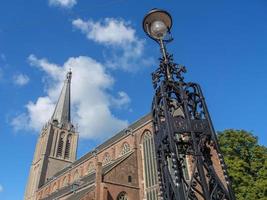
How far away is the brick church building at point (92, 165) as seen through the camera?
64.5ft

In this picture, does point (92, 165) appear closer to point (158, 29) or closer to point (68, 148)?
point (68, 148)

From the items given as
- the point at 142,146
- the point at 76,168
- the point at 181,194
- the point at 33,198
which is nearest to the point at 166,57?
the point at 181,194

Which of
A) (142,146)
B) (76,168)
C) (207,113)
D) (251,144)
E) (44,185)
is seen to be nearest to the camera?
(207,113)

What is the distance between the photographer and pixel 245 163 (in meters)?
18.6

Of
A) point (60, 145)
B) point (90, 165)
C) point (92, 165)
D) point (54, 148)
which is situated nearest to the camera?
point (92, 165)

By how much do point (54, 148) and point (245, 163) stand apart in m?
33.8

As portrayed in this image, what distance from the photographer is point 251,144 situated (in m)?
20.0

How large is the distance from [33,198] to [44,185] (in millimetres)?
3351

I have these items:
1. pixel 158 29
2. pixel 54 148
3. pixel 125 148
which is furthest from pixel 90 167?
pixel 158 29

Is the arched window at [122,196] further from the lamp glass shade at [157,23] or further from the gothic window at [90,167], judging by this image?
the lamp glass shade at [157,23]

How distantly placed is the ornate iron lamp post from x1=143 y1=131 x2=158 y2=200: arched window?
58.8 ft

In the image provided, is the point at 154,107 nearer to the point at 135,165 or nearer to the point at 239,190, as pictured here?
the point at 239,190

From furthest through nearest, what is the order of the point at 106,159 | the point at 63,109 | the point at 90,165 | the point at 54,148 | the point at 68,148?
the point at 63,109
the point at 68,148
the point at 54,148
the point at 90,165
the point at 106,159

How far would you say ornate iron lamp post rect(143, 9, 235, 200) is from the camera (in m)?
2.76
